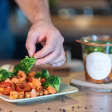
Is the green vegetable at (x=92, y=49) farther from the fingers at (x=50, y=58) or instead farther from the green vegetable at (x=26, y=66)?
the green vegetable at (x=26, y=66)

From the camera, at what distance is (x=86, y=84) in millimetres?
1387

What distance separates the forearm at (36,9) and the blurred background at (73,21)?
1.90m

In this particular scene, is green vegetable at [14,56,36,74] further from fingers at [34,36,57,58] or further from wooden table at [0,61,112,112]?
wooden table at [0,61,112,112]

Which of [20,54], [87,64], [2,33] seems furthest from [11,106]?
[20,54]

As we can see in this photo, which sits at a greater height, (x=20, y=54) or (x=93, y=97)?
(x=20, y=54)

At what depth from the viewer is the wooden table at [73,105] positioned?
110 cm

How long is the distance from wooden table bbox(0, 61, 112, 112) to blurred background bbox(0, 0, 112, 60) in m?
2.55

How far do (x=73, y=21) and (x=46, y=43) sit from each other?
10.5ft

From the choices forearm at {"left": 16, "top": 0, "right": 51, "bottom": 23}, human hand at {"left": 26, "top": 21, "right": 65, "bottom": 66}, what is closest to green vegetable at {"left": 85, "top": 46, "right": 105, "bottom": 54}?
human hand at {"left": 26, "top": 21, "right": 65, "bottom": 66}

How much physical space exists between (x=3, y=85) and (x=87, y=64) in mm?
410

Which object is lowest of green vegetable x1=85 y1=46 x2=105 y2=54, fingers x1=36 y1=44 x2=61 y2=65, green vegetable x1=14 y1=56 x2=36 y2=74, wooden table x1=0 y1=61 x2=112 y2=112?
wooden table x1=0 y1=61 x2=112 y2=112

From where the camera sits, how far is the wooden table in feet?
3.62

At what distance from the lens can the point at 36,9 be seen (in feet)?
5.52

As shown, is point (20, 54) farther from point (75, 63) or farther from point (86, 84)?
point (86, 84)
